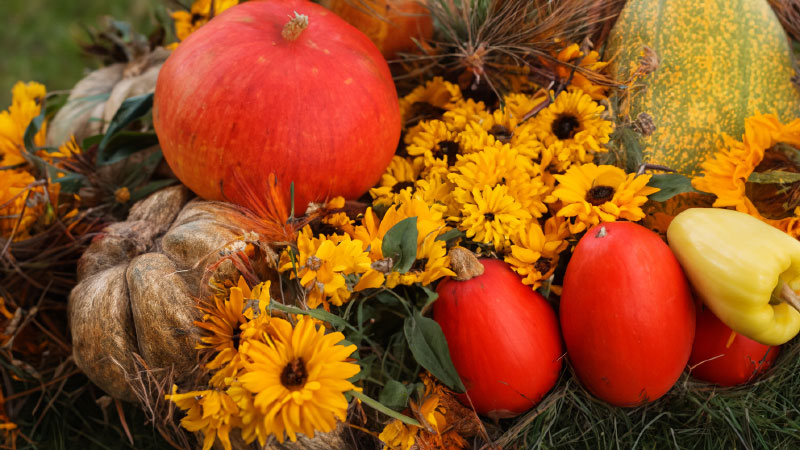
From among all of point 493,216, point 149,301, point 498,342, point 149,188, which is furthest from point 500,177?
point 149,188

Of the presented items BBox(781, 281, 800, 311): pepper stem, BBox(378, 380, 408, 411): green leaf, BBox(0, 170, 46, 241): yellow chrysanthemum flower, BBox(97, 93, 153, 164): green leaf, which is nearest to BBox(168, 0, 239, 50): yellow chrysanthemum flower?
BBox(97, 93, 153, 164): green leaf

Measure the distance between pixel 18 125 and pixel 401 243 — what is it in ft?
3.36

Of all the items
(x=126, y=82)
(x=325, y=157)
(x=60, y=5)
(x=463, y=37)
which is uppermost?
(x=463, y=37)

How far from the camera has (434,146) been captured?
53.2 inches

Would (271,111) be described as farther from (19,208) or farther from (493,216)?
(19,208)

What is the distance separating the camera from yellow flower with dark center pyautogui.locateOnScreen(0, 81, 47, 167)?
4.87ft

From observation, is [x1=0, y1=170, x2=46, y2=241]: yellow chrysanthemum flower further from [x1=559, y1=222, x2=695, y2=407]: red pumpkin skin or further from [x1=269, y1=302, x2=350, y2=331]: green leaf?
[x1=559, y1=222, x2=695, y2=407]: red pumpkin skin

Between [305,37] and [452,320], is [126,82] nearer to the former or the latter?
[305,37]

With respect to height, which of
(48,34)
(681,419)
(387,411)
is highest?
(387,411)

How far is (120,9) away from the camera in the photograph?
286cm

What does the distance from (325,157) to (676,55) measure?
757 mm

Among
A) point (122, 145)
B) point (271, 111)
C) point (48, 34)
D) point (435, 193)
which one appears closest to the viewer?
point (271, 111)

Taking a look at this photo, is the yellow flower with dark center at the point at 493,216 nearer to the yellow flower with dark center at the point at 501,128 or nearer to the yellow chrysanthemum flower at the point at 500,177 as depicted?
the yellow chrysanthemum flower at the point at 500,177

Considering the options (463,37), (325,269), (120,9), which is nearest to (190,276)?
(325,269)
